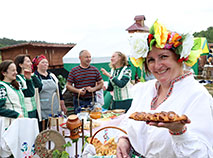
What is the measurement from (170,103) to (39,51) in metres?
8.47

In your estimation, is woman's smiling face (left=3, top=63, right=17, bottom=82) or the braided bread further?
woman's smiling face (left=3, top=63, right=17, bottom=82)

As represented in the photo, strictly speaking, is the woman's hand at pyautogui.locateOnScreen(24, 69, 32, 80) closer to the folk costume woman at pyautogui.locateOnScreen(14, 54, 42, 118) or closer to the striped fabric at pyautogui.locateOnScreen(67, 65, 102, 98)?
the folk costume woman at pyautogui.locateOnScreen(14, 54, 42, 118)

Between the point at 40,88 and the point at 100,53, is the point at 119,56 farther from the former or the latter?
the point at 100,53

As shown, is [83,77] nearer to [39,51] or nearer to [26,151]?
[26,151]

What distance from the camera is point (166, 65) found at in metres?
1.27

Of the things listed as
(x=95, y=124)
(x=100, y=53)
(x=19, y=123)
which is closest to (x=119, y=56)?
(x=95, y=124)

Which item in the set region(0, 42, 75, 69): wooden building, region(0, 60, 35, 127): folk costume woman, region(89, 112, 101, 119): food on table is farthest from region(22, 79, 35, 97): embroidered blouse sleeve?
region(0, 42, 75, 69): wooden building

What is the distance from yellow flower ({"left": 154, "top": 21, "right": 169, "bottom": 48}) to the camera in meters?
1.24

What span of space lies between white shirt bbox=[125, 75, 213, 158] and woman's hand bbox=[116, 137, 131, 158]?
0.06 metres

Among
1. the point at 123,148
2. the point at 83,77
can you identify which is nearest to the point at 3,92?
the point at 83,77

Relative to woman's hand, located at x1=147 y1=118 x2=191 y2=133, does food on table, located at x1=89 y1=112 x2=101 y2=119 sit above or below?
below

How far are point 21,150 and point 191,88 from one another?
2.64 m

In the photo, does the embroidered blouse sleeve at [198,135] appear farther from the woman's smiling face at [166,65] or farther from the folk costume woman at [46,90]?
the folk costume woman at [46,90]

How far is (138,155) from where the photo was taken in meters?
1.32
